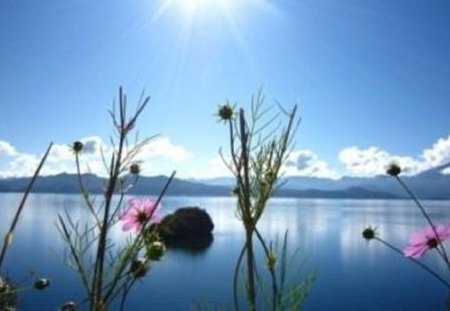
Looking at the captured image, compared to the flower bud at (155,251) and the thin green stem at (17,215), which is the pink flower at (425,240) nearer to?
the flower bud at (155,251)

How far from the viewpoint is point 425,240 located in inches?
57.9

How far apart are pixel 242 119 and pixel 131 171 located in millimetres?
392

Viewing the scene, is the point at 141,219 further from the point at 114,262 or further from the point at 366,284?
the point at 366,284

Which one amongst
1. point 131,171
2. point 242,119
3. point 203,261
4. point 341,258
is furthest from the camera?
point 341,258

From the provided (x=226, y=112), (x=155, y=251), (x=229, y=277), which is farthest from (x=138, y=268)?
(x=229, y=277)

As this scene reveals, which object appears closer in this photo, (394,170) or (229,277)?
(394,170)

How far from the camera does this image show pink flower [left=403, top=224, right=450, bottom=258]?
1.36 m

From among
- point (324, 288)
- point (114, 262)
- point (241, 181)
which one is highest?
point (241, 181)

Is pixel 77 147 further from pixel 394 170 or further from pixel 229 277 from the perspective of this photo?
pixel 229 277

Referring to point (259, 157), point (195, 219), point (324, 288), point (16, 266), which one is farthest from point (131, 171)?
point (195, 219)

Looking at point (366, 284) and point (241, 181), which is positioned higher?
point (241, 181)

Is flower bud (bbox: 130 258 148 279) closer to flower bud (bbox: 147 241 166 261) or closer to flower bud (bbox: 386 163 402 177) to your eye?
flower bud (bbox: 147 241 166 261)

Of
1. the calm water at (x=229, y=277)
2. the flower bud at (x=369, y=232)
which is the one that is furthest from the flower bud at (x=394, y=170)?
the calm water at (x=229, y=277)

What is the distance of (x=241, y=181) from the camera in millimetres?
1112
